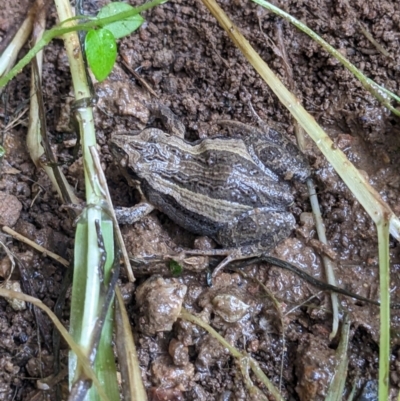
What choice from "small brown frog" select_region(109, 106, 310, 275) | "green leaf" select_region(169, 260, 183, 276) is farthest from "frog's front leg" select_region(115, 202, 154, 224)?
"green leaf" select_region(169, 260, 183, 276)

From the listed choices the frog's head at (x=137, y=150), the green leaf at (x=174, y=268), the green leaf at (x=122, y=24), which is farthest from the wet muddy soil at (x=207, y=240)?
the green leaf at (x=122, y=24)

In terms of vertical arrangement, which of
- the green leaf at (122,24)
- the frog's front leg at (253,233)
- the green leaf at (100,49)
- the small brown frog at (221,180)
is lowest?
the frog's front leg at (253,233)

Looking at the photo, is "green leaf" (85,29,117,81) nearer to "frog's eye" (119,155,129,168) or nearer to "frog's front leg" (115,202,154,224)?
"frog's eye" (119,155,129,168)

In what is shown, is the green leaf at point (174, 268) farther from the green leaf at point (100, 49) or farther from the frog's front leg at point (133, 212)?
the green leaf at point (100, 49)

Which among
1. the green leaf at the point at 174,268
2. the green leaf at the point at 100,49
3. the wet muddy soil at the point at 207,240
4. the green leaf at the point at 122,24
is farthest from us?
the green leaf at the point at 174,268

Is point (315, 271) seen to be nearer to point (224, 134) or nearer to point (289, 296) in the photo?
point (289, 296)

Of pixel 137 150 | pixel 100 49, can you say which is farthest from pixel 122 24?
pixel 137 150

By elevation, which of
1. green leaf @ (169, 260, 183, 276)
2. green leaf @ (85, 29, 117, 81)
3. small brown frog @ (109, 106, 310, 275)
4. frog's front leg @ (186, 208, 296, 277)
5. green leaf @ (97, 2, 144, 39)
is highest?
green leaf @ (97, 2, 144, 39)
